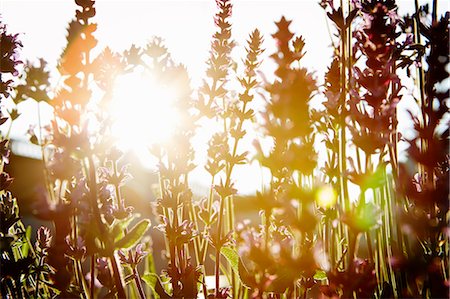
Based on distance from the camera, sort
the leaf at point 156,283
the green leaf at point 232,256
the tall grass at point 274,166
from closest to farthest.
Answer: the tall grass at point 274,166, the leaf at point 156,283, the green leaf at point 232,256

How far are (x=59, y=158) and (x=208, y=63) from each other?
2.46 feet

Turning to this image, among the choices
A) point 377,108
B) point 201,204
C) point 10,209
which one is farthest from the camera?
point 201,204

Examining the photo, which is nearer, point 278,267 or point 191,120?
point 278,267

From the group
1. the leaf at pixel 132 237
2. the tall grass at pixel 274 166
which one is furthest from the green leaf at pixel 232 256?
the leaf at pixel 132 237

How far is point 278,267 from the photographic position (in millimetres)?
1044

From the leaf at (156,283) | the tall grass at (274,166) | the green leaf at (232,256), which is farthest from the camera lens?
the green leaf at (232,256)

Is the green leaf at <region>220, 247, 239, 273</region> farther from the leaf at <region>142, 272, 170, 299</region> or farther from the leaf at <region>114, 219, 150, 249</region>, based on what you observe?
the leaf at <region>114, 219, 150, 249</region>

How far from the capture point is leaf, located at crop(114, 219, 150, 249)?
1.17 metres

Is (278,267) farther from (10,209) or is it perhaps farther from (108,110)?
(10,209)

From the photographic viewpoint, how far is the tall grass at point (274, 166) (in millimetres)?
968

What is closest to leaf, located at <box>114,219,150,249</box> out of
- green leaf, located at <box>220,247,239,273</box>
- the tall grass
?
the tall grass

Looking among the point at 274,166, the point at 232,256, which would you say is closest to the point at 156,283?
the point at 232,256

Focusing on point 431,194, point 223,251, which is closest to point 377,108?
point 431,194

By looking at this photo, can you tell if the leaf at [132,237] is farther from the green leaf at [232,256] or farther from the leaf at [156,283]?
the green leaf at [232,256]
